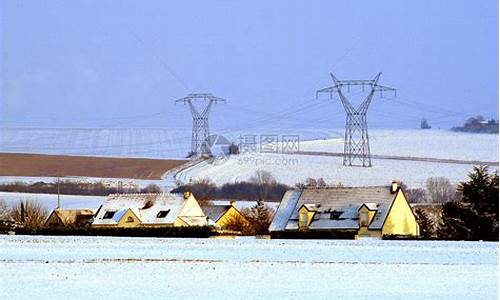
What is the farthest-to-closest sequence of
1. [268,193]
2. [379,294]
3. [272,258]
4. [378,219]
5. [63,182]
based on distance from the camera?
1. [268,193]
2. [63,182]
3. [378,219]
4. [272,258]
5. [379,294]

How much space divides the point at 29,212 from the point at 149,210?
871 centimetres

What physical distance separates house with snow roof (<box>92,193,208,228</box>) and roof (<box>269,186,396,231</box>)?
21.9 feet

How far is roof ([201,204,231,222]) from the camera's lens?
73812 mm

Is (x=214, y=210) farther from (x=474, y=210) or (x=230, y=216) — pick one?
(x=474, y=210)

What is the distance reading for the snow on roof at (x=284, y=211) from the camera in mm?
60494

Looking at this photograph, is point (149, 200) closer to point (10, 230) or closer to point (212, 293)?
point (10, 230)

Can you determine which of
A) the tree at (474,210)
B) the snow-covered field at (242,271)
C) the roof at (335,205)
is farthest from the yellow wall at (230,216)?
the snow-covered field at (242,271)

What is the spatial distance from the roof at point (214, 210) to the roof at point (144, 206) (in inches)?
188

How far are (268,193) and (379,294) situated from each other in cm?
5482

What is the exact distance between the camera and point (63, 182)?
224 feet

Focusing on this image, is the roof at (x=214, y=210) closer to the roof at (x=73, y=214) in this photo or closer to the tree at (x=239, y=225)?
the tree at (x=239, y=225)

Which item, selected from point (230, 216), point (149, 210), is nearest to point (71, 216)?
point (149, 210)

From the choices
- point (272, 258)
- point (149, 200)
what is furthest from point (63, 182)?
point (272, 258)

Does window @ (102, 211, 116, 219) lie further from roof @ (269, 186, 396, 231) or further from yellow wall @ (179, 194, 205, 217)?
roof @ (269, 186, 396, 231)
